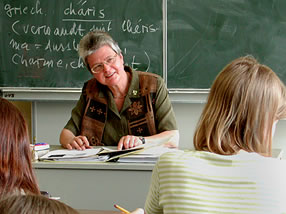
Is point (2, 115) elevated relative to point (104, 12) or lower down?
lower down

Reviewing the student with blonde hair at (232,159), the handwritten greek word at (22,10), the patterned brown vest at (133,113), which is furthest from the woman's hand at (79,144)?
the handwritten greek word at (22,10)

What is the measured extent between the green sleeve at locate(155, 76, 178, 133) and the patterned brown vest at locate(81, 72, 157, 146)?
0.09 ft

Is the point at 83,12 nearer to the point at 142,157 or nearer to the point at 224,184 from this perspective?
the point at 142,157

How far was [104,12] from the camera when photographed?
12.9 ft

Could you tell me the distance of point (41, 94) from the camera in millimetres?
4047

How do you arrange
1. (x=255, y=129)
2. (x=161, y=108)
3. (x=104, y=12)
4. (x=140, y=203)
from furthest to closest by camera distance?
(x=104, y=12) → (x=161, y=108) → (x=140, y=203) → (x=255, y=129)

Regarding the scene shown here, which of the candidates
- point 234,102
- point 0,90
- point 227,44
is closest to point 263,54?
point 227,44

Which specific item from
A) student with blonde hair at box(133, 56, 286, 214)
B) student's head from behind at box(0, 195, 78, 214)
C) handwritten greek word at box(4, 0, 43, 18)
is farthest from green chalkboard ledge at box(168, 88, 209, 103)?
student's head from behind at box(0, 195, 78, 214)

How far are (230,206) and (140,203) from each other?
112 cm

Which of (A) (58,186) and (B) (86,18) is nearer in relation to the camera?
(A) (58,186)

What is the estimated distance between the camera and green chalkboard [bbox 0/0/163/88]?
12.7 feet

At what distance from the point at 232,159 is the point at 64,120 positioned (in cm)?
300

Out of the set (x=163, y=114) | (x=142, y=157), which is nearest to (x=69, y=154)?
(x=142, y=157)

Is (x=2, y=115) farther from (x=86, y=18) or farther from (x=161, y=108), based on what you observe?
(x=86, y=18)
